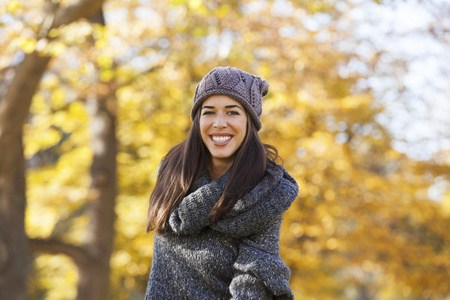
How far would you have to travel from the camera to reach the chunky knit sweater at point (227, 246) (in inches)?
87.4

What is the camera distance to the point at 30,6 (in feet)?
23.8

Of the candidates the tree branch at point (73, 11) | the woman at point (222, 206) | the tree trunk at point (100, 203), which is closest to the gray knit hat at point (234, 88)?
the woman at point (222, 206)

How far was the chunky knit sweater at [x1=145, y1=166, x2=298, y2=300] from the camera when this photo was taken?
2.22 meters

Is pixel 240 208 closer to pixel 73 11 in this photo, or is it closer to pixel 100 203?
pixel 73 11

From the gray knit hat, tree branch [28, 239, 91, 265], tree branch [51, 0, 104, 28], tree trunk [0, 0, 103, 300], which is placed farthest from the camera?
tree branch [28, 239, 91, 265]

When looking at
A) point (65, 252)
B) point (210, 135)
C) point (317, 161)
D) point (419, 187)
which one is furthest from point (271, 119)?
point (210, 135)

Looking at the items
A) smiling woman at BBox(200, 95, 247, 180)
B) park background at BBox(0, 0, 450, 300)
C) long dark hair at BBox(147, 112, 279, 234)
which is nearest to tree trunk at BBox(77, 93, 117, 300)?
park background at BBox(0, 0, 450, 300)

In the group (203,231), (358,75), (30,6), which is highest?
(203,231)

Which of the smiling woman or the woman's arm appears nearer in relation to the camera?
the woman's arm

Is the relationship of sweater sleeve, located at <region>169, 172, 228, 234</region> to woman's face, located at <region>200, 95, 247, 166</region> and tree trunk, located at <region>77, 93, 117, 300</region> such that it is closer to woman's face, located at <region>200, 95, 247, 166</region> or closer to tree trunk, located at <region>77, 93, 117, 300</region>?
woman's face, located at <region>200, 95, 247, 166</region>

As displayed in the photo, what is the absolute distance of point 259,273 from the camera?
2.19 meters

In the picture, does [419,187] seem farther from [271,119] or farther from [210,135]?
[210,135]

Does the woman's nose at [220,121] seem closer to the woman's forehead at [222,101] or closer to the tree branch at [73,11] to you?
Answer: the woman's forehead at [222,101]

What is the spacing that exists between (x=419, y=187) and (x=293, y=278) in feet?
9.42
